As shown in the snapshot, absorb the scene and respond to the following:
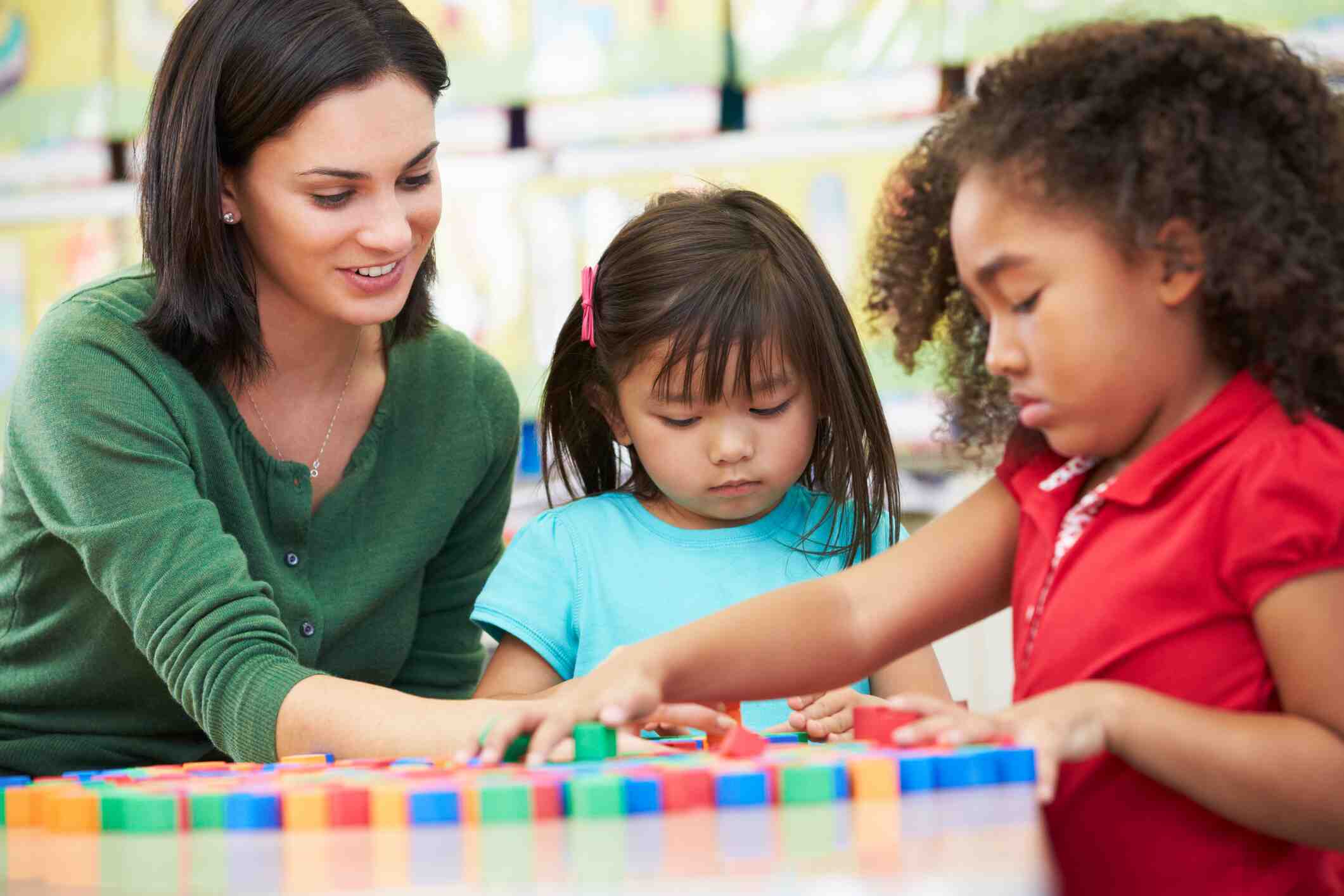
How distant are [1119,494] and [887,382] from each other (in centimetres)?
155

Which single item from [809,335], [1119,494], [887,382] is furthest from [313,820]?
[887,382]

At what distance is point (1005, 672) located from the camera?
2.48 m

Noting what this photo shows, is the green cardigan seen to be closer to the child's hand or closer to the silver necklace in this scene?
the silver necklace

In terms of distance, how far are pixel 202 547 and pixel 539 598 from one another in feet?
1.16

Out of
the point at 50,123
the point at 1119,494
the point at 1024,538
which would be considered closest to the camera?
the point at 1119,494

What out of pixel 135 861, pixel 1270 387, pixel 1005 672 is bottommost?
pixel 1005 672

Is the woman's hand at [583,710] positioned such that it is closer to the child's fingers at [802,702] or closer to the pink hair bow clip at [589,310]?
the child's fingers at [802,702]

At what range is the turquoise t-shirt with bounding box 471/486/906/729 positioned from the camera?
1.46 metres

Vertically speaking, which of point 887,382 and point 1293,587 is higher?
point 1293,587

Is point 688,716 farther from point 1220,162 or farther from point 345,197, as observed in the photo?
point 345,197

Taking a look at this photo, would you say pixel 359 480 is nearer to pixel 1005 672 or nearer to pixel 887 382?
pixel 887 382

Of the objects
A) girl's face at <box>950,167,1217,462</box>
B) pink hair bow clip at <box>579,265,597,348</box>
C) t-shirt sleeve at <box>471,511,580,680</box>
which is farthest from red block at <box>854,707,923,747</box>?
pink hair bow clip at <box>579,265,597,348</box>

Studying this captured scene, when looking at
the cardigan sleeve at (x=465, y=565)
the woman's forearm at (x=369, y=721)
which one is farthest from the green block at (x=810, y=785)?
the cardigan sleeve at (x=465, y=565)

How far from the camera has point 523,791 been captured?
646mm
